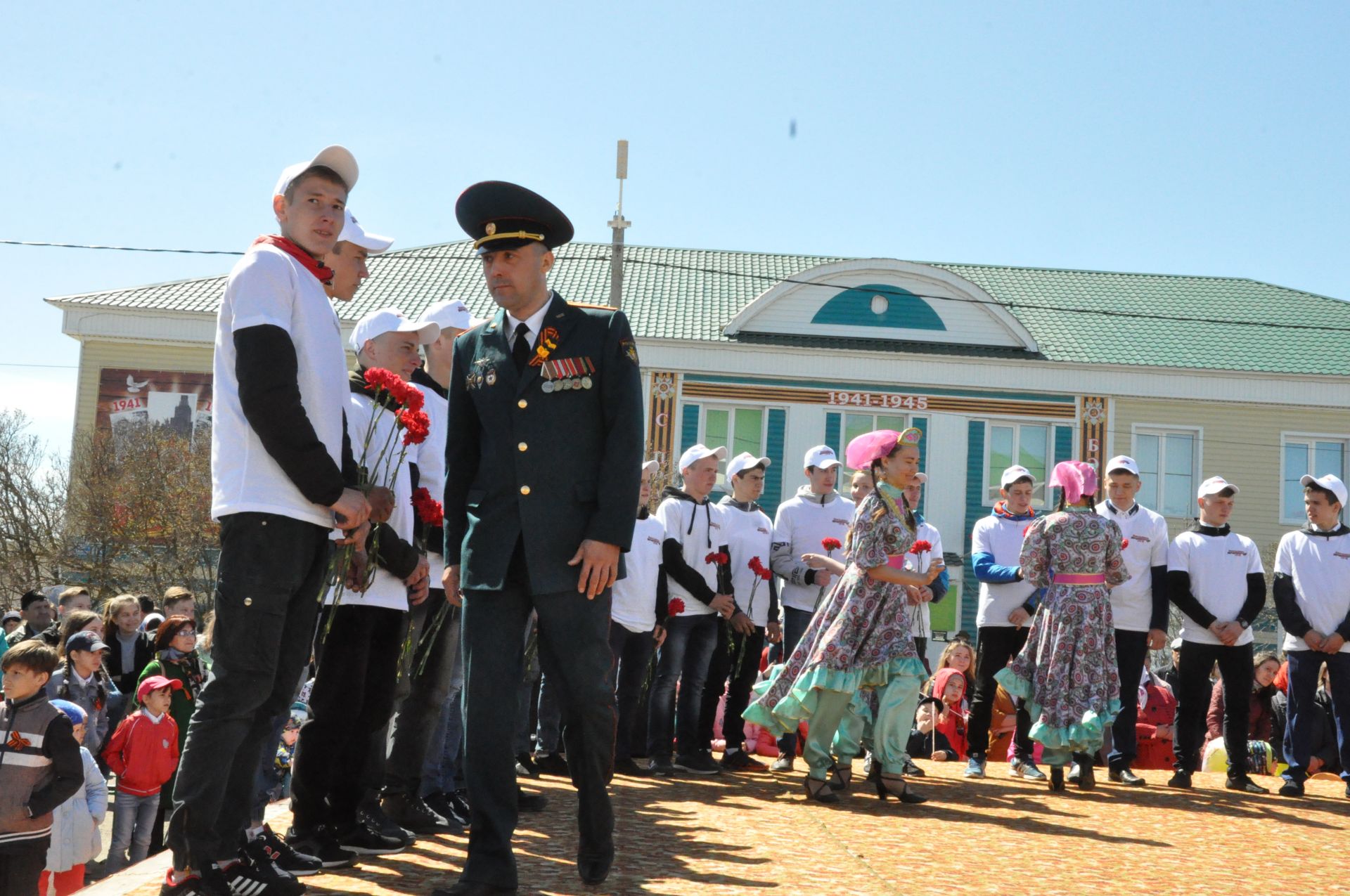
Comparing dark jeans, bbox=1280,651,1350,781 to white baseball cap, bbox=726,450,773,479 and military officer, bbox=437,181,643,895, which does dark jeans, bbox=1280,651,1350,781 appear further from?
military officer, bbox=437,181,643,895

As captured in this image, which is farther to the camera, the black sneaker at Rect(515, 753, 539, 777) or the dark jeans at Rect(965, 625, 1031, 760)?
the dark jeans at Rect(965, 625, 1031, 760)

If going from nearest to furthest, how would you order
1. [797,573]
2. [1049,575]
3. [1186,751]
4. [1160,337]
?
1. [1049,575]
2. [1186,751]
3. [797,573]
4. [1160,337]

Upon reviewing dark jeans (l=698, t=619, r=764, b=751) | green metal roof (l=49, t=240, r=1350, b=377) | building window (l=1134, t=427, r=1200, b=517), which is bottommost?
dark jeans (l=698, t=619, r=764, b=751)

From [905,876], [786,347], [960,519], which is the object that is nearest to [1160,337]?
[960,519]

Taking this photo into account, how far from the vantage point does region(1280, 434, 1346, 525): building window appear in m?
31.8

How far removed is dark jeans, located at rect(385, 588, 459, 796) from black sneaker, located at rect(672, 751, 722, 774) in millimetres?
3508

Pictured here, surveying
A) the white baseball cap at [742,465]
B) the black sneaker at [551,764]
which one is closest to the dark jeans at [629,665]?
the black sneaker at [551,764]

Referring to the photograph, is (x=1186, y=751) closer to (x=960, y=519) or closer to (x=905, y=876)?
(x=905, y=876)

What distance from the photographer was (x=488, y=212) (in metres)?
4.62

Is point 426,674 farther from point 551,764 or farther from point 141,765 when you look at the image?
point 141,765

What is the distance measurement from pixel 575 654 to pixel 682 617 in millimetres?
5174

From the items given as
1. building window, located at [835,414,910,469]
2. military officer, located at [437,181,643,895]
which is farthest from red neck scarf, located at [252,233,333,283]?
building window, located at [835,414,910,469]

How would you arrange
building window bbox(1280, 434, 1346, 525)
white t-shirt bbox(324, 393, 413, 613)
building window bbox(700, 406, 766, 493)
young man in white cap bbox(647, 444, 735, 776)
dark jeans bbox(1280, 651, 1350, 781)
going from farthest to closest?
building window bbox(1280, 434, 1346, 525) → building window bbox(700, 406, 766, 493) → young man in white cap bbox(647, 444, 735, 776) → dark jeans bbox(1280, 651, 1350, 781) → white t-shirt bbox(324, 393, 413, 613)

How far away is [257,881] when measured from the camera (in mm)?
3965
